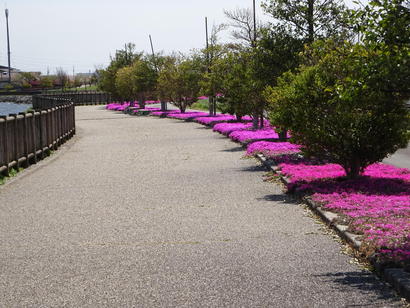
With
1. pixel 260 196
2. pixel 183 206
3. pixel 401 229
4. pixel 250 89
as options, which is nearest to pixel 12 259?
pixel 183 206

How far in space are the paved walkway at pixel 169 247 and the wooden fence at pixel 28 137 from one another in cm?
140

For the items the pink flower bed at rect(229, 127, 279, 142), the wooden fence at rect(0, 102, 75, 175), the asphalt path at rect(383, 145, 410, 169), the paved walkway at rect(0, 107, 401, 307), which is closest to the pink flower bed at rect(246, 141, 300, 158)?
the pink flower bed at rect(229, 127, 279, 142)

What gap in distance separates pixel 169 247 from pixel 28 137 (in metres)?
11.6

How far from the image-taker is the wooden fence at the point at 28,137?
15.6m

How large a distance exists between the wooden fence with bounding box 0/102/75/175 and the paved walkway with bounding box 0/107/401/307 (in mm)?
1400

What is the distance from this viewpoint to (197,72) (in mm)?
51062

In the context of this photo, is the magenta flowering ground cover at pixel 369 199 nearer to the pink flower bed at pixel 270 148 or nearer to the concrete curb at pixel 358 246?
the concrete curb at pixel 358 246

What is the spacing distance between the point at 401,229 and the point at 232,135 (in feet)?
61.7

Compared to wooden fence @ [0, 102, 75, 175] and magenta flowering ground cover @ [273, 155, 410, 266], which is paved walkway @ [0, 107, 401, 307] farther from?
wooden fence @ [0, 102, 75, 175]

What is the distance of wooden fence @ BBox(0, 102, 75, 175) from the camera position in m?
15.6

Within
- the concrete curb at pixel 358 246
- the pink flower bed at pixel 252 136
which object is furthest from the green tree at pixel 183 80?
the concrete curb at pixel 358 246

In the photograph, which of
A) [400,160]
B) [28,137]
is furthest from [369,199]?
[28,137]

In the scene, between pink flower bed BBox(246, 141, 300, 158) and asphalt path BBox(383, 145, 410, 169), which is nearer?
asphalt path BBox(383, 145, 410, 169)

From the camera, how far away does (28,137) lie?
18.4m
